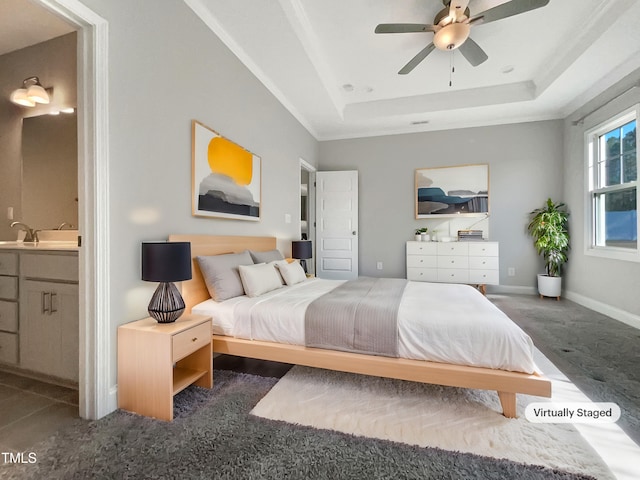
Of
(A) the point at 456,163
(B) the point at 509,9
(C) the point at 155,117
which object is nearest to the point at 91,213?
(C) the point at 155,117

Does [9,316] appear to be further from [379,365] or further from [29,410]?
[379,365]

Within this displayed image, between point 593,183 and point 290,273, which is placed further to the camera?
point 593,183

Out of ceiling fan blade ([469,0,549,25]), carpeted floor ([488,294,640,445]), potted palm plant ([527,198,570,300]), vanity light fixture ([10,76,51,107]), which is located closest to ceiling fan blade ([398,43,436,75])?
ceiling fan blade ([469,0,549,25])

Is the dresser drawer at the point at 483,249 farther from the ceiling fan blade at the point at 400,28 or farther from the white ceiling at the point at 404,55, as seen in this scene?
the ceiling fan blade at the point at 400,28

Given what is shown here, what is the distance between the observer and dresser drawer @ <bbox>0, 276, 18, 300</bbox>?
1.96 metres

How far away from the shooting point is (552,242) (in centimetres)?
421

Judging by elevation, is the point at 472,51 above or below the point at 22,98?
above

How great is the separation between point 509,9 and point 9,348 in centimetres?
440

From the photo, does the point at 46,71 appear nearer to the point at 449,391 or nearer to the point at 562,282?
the point at 449,391

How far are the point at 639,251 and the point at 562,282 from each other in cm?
163

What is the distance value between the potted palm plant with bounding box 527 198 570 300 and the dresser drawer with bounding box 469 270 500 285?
0.65m

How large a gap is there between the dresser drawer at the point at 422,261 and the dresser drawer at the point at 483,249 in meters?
0.56

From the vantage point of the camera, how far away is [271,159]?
3.61m

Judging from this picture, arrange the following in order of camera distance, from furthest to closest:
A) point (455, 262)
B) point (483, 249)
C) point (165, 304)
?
point (455, 262)
point (483, 249)
point (165, 304)
